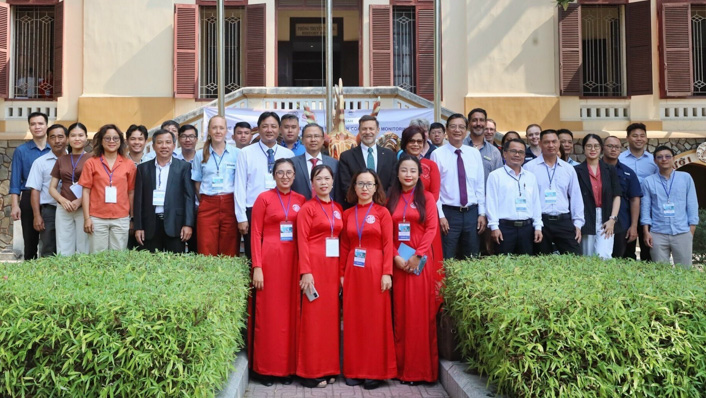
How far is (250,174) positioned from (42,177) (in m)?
2.43

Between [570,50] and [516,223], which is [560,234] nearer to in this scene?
[516,223]

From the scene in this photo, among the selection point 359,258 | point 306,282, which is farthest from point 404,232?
point 306,282

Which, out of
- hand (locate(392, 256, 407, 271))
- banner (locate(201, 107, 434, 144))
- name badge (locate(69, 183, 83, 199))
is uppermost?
banner (locate(201, 107, 434, 144))

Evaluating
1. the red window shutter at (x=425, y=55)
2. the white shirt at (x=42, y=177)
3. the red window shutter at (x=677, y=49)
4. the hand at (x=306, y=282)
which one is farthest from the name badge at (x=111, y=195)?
the red window shutter at (x=677, y=49)

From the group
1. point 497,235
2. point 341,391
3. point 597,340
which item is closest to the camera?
point 597,340

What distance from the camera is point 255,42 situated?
48.5 feet

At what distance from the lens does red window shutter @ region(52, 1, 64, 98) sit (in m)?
14.5

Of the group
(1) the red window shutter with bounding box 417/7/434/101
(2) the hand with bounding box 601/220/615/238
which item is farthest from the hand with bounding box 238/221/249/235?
(1) the red window shutter with bounding box 417/7/434/101

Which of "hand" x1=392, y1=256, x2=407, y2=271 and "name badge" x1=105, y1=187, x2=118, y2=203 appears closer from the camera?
"hand" x1=392, y1=256, x2=407, y2=271

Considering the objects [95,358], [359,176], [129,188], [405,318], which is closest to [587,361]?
[405,318]

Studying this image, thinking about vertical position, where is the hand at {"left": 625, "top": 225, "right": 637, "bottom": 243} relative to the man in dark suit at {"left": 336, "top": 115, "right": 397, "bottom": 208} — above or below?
below

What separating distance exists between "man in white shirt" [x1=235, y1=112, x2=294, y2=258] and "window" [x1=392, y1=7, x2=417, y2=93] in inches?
362

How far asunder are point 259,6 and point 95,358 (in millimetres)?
12396

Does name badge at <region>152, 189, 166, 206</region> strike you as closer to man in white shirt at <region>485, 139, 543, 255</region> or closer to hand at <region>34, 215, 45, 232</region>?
hand at <region>34, 215, 45, 232</region>
